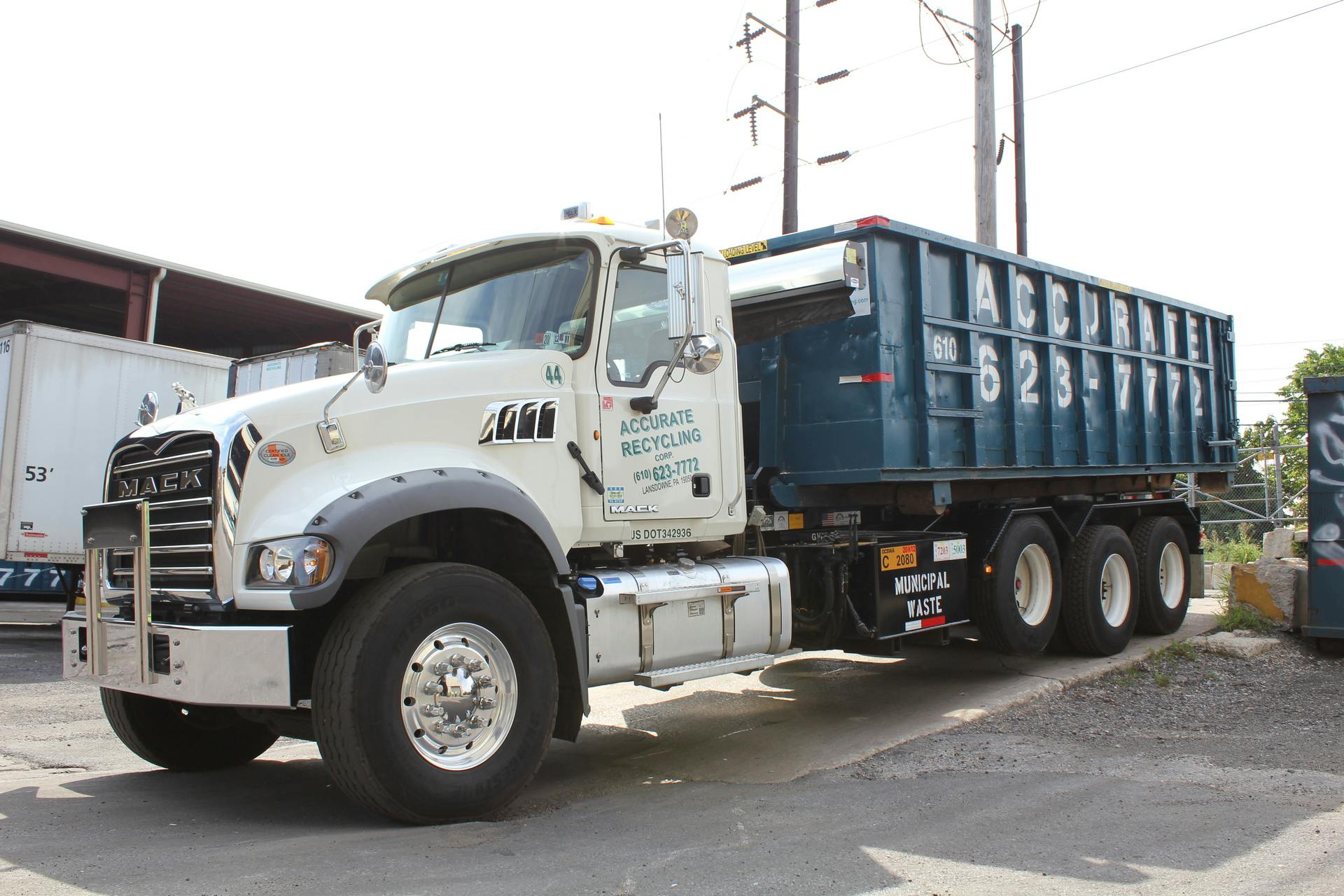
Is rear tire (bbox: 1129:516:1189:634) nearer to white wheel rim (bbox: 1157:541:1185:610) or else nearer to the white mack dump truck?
white wheel rim (bbox: 1157:541:1185:610)

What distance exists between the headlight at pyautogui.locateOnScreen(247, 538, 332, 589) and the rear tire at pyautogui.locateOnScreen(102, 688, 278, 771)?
4.92 feet

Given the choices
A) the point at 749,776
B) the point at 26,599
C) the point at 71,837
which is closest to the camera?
the point at 71,837

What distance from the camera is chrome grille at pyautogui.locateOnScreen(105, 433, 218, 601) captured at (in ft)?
15.2

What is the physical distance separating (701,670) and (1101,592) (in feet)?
15.8

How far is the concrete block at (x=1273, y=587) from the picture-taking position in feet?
32.7

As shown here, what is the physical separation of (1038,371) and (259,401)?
20.4ft

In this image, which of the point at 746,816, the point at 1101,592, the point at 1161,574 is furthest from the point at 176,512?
the point at 1161,574

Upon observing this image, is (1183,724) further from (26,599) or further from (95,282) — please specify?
(95,282)

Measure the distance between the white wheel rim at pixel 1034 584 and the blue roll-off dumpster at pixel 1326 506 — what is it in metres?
2.35

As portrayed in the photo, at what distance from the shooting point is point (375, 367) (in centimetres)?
464

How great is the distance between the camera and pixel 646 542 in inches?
238

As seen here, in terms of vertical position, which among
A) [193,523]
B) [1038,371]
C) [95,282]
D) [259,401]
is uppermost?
[95,282]

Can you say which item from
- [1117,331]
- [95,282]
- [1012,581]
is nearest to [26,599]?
[95,282]

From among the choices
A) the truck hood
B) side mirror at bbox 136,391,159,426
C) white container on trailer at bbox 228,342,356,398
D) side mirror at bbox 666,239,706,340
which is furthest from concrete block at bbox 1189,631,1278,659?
side mirror at bbox 136,391,159,426
